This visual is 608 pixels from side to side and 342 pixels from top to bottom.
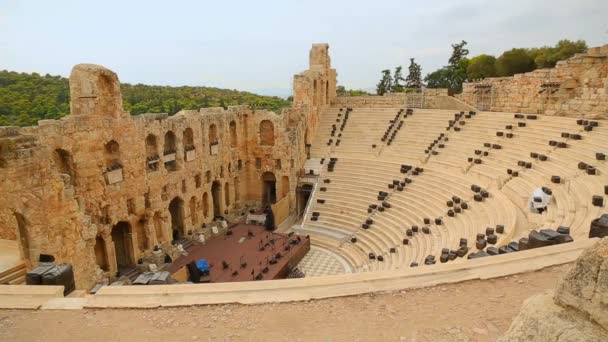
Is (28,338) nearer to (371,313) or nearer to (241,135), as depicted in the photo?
(371,313)

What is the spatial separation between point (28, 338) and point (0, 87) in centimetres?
3876

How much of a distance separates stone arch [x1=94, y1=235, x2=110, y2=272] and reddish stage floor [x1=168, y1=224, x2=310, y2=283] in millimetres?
2963

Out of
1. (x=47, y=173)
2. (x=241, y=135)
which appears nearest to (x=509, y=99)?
(x=241, y=135)

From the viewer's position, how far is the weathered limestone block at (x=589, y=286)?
293cm

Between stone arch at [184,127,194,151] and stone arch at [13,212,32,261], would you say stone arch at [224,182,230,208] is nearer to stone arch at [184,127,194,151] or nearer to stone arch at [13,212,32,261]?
stone arch at [184,127,194,151]

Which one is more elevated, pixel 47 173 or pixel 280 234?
pixel 47 173

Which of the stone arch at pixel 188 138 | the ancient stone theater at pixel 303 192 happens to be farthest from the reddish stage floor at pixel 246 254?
the stone arch at pixel 188 138

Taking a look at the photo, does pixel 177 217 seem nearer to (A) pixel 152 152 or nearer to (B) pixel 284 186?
(A) pixel 152 152

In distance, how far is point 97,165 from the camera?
1686 cm

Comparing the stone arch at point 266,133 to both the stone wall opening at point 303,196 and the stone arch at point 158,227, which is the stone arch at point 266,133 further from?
the stone arch at point 158,227

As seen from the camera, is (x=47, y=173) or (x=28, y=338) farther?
(x=47, y=173)

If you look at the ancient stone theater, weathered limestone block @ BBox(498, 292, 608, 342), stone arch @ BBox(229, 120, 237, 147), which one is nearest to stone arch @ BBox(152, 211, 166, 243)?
the ancient stone theater

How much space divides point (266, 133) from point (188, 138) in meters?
6.14

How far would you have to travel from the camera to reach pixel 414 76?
180 feet
